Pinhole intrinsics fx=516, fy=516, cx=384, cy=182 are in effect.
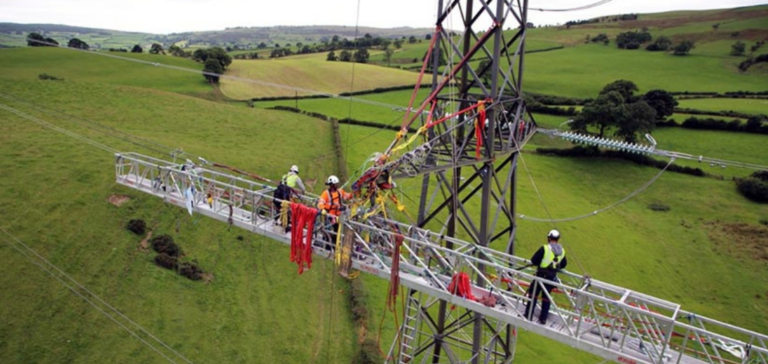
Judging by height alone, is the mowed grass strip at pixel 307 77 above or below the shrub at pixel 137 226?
above

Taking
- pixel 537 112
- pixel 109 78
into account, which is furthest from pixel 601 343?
pixel 109 78

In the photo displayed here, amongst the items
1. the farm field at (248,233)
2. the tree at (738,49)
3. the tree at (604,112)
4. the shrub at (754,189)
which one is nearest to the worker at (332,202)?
the farm field at (248,233)

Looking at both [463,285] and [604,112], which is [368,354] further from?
[604,112]

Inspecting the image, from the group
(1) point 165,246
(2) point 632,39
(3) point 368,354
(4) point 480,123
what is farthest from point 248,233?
(2) point 632,39

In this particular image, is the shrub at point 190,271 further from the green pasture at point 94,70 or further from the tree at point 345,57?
the tree at point 345,57

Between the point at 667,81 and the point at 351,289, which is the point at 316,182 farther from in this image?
the point at 667,81

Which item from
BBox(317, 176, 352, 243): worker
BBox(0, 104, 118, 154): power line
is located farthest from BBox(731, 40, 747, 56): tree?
BBox(317, 176, 352, 243): worker

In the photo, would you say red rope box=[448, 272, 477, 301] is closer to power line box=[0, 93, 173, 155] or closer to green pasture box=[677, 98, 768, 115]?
power line box=[0, 93, 173, 155]
